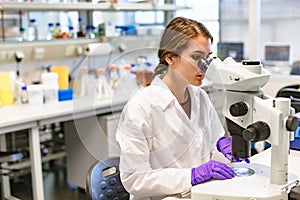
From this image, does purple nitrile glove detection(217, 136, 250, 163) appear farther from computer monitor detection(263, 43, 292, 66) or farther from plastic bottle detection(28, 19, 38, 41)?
computer monitor detection(263, 43, 292, 66)

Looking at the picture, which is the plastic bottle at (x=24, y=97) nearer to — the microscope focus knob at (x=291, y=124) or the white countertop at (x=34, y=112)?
the white countertop at (x=34, y=112)

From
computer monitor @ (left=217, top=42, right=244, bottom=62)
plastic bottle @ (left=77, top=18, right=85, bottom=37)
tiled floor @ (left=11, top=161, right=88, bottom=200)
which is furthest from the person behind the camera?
computer monitor @ (left=217, top=42, right=244, bottom=62)

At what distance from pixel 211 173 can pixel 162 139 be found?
243 millimetres

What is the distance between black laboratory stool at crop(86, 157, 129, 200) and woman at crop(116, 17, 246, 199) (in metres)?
0.19

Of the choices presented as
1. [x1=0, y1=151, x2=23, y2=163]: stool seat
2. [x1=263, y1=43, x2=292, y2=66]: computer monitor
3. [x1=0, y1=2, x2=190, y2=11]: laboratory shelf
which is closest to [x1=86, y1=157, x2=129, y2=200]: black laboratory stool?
[x1=0, y1=151, x2=23, y2=163]: stool seat

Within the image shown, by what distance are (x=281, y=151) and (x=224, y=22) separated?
3229 mm

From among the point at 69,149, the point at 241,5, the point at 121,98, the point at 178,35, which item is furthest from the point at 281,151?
the point at 241,5

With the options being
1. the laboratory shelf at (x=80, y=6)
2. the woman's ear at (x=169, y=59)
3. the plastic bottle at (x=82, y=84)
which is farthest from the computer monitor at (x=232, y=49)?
the woman's ear at (x=169, y=59)

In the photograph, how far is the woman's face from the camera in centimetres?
127

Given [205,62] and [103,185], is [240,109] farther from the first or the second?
[103,185]

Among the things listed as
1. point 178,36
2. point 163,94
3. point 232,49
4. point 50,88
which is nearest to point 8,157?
point 50,88

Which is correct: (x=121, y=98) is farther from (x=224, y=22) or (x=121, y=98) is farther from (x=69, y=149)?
(x=224, y=22)

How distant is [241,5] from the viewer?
13.2 feet

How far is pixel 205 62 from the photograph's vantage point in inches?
47.6
